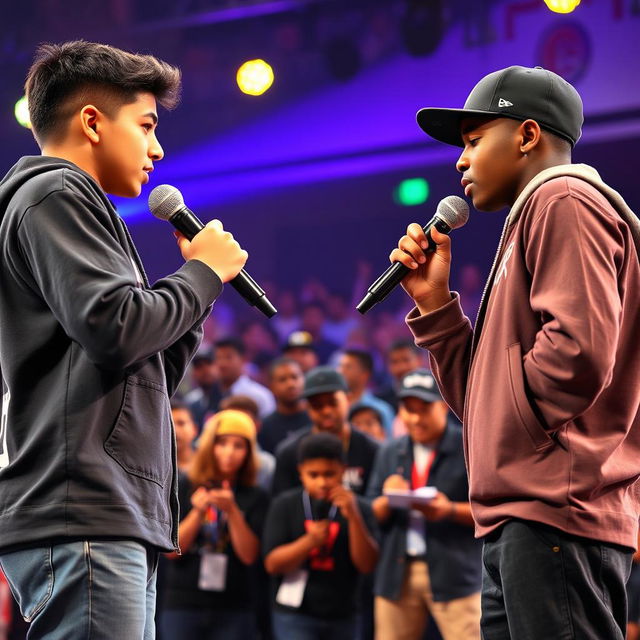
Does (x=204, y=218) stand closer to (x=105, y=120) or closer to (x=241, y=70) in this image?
(x=241, y=70)

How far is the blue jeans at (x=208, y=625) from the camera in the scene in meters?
4.65

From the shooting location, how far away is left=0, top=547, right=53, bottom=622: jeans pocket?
1806mm

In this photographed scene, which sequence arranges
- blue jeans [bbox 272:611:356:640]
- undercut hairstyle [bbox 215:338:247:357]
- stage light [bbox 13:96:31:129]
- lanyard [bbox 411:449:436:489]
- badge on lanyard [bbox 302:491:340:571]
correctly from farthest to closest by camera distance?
undercut hairstyle [bbox 215:338:247:357], stage light [bbox 13:96:31:129], lanyard [bbox 411:449:436:489], badge on lanyard [bbox 302:491:340:571], blue jeans [bbox 272:611:356:640]

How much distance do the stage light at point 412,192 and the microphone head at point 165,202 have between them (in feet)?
23.8

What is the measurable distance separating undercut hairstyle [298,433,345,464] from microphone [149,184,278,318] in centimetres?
245

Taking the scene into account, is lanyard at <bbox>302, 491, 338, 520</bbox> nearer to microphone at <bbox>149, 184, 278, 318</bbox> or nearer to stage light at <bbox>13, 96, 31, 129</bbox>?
microphone at <bbox>149, 184, 278, 318</bbox>

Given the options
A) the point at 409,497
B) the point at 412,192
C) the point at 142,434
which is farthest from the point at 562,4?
the point at 142,434

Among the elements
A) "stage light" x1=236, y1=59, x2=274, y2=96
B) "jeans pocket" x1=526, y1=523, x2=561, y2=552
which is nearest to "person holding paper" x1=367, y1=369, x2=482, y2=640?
"jeans pocket" x1=526, y1=523, x2=561, y2=552

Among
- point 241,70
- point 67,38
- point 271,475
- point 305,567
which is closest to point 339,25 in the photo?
point 241,70

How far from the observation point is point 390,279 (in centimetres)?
249

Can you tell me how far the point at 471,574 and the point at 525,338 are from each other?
2732 millimetres

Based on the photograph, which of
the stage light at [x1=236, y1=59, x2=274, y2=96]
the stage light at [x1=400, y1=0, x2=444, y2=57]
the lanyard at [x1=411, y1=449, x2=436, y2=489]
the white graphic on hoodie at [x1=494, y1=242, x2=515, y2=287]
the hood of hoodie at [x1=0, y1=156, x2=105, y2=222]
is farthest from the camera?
the stage light at [x1=236, y1=59, x2=274, y2=96]

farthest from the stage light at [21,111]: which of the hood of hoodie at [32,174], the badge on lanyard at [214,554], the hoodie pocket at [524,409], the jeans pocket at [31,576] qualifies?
the hoodie pocket at [524,409]

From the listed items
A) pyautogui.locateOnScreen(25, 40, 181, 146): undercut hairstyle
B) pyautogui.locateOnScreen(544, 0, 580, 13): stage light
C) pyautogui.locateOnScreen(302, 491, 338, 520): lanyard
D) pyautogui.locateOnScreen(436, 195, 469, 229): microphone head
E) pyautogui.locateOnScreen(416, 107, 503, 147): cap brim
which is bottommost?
pyautogui.locateOnScreen(302, 491, 338, 520): lanyard
